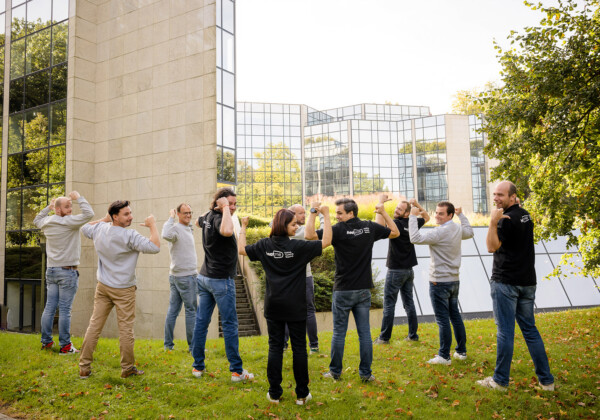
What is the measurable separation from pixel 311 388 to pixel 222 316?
134 cm

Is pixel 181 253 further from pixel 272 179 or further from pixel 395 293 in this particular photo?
pixel 272 179

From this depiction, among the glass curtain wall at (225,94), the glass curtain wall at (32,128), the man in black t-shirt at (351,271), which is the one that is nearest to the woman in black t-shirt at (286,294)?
the man in black t-shirt at (351,271)

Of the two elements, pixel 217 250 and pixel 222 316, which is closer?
pixel 222 316

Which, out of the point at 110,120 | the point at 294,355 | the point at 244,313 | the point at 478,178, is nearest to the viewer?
the point at 294,355

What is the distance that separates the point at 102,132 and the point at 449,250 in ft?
47.3

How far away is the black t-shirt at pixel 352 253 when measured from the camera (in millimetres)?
5125

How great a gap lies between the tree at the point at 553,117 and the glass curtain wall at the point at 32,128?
1528 cm

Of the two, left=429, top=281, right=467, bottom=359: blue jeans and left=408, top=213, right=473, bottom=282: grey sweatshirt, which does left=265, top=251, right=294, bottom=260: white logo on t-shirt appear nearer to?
left=408, top=213, right=473, bottom=282: grey sweatshirt

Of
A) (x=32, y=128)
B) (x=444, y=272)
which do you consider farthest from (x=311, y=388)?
(x=32, y=128)

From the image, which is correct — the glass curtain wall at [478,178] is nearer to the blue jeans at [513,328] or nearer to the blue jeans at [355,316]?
the blue jeans at [513,328]

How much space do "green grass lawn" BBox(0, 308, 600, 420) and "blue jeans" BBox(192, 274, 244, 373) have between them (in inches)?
11.2

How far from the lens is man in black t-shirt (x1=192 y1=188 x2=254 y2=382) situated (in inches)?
210

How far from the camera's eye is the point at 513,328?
4906 millimetres

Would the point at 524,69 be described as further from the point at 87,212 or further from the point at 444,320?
the point at 87,212
